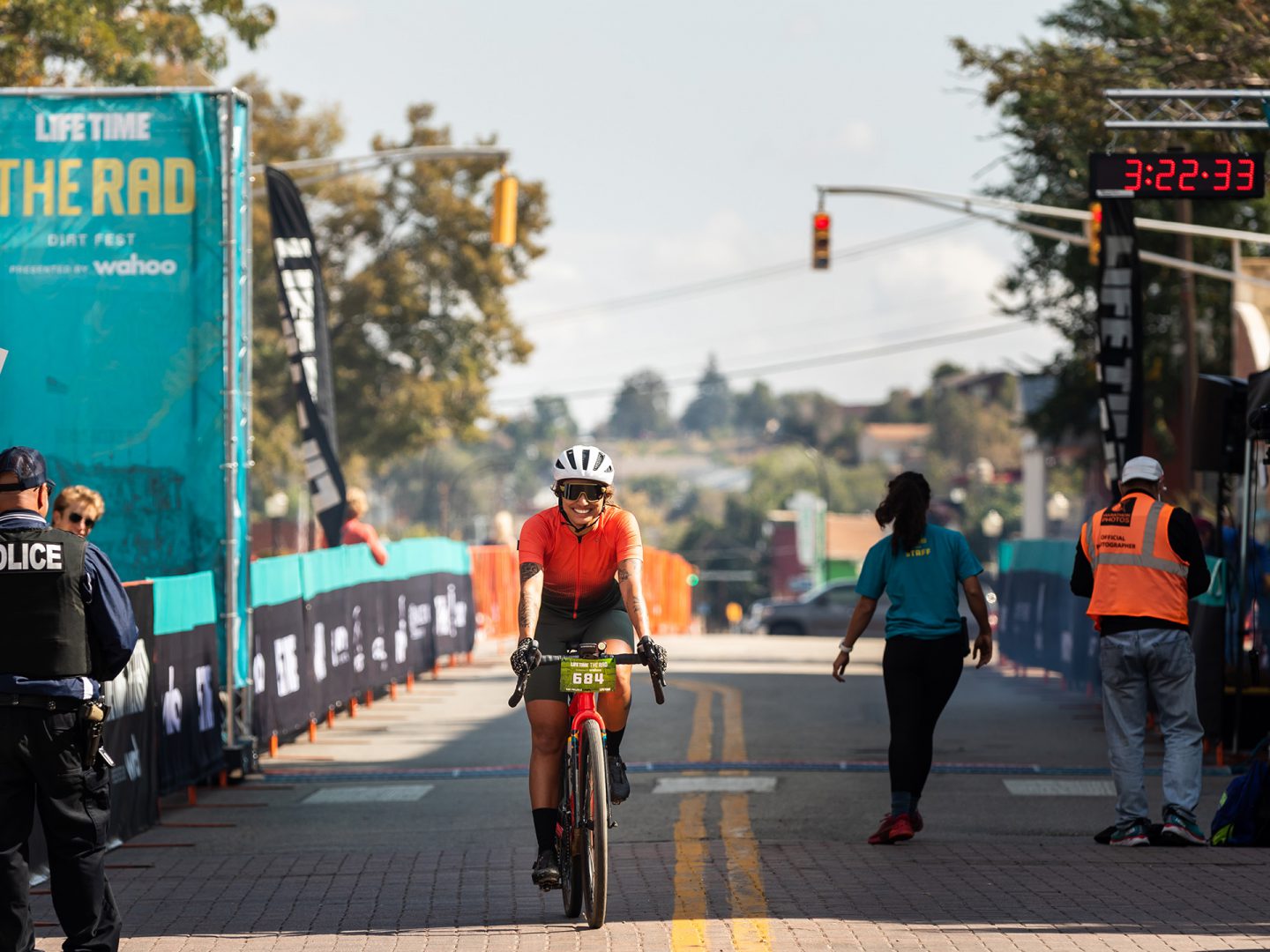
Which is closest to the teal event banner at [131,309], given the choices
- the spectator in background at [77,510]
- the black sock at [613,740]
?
the spectator in background at [77,510]

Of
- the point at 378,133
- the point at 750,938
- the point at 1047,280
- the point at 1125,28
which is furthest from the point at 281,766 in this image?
the point at 378,133

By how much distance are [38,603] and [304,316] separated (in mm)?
11038

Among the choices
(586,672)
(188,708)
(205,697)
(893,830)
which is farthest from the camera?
(205,697)

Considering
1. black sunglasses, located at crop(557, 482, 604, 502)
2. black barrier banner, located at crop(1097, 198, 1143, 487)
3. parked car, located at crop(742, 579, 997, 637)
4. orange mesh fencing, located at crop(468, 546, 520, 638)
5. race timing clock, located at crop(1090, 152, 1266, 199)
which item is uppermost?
race timing clock, located at crop(1090, 152, 1266, 199)

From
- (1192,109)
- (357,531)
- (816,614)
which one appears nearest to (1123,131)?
(1192,109)

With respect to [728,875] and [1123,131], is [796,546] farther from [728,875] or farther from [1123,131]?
[728,875]

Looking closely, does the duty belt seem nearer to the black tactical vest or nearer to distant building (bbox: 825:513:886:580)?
the black tactical vest

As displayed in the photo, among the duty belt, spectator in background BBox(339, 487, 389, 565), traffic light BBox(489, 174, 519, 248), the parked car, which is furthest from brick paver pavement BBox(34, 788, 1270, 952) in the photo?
the parked car

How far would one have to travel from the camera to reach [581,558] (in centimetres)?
870

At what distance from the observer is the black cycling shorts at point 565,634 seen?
8539 millimetres

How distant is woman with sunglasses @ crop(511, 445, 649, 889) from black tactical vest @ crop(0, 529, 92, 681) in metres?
1.82

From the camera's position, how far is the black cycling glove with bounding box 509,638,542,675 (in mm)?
7952

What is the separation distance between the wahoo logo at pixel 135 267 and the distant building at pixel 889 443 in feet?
532

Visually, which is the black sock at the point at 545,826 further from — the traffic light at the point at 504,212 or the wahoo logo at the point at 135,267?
the traffic light at the point at 504,212
